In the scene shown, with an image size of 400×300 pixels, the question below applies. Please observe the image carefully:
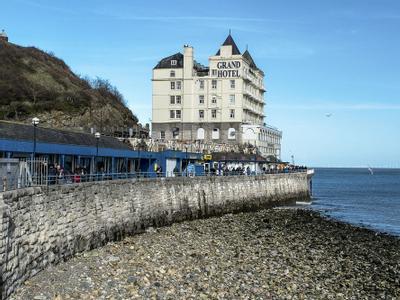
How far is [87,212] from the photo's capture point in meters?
27.0

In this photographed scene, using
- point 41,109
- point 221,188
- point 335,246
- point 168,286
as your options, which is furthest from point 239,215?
point 41,109

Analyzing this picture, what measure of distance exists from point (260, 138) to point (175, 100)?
15633 mm

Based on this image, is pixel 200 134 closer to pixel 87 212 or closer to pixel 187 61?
pixel 187 61

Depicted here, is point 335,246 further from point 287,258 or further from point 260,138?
point 260,138

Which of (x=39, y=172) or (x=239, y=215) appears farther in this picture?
(x=239, y=215)

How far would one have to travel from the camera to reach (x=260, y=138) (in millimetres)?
93625

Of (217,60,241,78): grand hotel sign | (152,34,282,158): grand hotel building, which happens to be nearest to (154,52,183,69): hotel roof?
(152,34,282,158): grand hotel building

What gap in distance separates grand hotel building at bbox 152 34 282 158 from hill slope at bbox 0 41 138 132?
26.0 ft

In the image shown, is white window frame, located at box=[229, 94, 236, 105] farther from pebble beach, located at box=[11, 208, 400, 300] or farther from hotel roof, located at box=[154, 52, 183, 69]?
pebble beach, located at box=[11, 208, 400, 300]

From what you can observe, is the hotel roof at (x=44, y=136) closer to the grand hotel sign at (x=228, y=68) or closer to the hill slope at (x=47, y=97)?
the hill slope at (x=47, y=97)

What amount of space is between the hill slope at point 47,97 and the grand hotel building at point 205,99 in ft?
26.0

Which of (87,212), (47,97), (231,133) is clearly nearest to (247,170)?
(231,133)

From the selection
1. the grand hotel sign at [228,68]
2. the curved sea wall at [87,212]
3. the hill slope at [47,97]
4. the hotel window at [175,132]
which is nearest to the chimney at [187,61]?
the grand hotel sign at [228,68]

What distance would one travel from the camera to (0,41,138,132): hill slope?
73.8m
